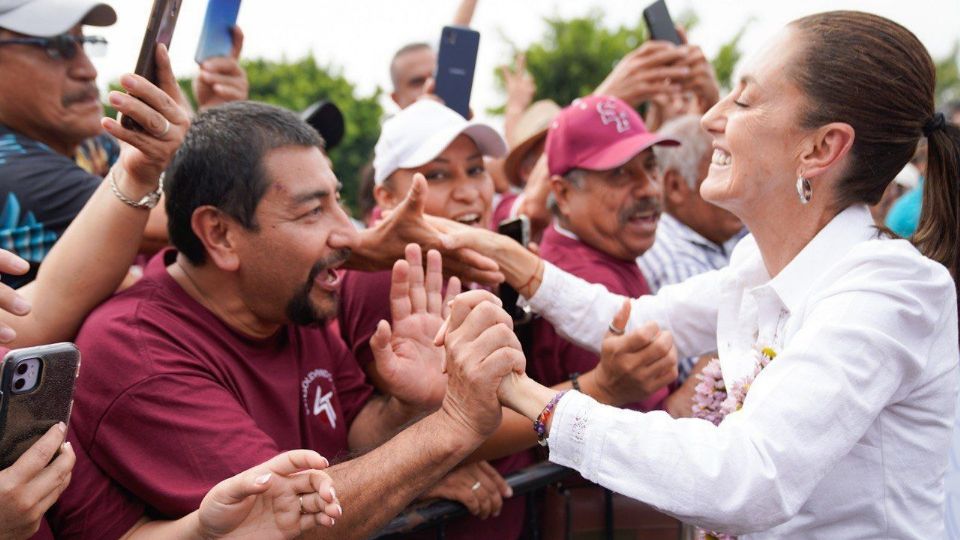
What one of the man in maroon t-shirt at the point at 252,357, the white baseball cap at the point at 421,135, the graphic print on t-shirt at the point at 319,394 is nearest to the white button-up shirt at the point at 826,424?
the man in maroon t-shirt at the point at 252,357

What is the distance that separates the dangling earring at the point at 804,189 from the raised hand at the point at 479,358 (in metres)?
0.80

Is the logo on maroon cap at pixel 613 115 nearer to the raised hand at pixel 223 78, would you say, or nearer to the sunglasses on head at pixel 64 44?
the raised hand at pixel 223 78

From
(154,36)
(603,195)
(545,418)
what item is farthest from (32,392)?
(603,195)

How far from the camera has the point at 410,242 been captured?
302cm

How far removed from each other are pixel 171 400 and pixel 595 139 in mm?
→ 2366

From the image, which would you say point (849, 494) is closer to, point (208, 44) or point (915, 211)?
point (208, 44)

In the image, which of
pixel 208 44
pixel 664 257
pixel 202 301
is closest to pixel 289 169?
pixel 202 301

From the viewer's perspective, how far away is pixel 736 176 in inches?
93.2

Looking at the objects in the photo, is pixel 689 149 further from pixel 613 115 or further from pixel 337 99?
pixel 337 99

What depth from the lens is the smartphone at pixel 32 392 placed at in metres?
1.77

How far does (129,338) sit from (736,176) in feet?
5.34

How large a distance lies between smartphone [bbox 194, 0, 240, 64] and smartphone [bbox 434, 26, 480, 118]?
99 centimetres

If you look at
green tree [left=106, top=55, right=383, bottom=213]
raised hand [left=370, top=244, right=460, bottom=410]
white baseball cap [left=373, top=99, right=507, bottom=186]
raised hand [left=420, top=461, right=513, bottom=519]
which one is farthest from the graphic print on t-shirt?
green tree [left=106, top=55, right=383, bottom=213]

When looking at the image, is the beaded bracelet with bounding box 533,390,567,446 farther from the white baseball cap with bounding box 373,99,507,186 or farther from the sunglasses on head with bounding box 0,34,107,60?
the sunglasses on head with bounding box 0,34,107,60
